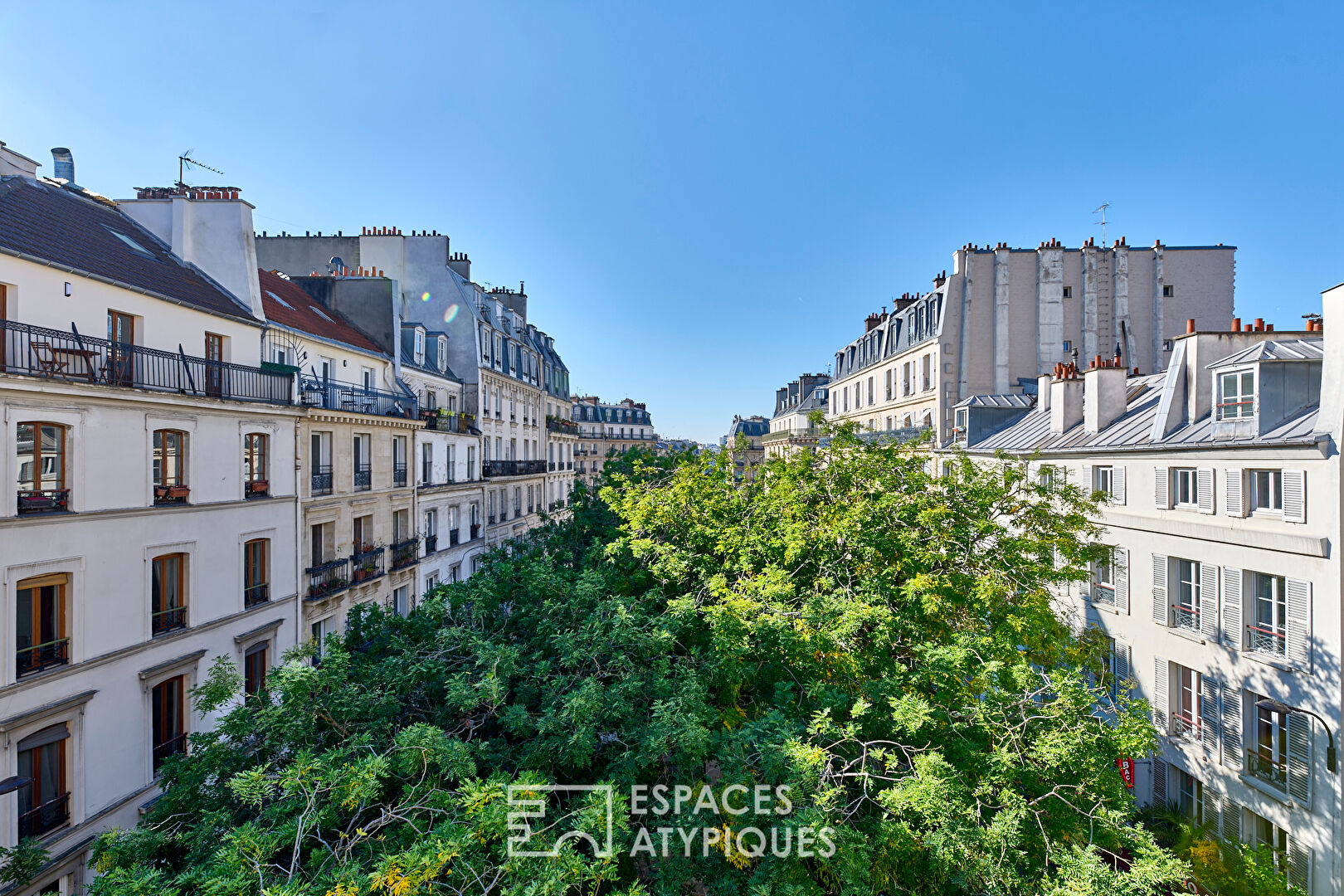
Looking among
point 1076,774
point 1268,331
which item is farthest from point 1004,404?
point 1076,774

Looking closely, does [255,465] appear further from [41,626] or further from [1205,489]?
[1205,489]

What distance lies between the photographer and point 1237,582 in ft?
47.0

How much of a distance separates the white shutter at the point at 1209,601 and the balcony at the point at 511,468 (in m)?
27.7

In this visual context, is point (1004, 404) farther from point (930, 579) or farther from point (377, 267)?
point (377, 267)

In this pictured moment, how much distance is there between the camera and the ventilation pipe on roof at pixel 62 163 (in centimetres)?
1741

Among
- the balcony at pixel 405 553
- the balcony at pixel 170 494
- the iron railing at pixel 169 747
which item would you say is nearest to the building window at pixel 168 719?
the iron railing at pixel 169 747

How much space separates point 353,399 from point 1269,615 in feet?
86.7

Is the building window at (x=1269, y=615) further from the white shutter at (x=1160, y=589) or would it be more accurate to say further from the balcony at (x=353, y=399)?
the balcony at (x=353, y=399)

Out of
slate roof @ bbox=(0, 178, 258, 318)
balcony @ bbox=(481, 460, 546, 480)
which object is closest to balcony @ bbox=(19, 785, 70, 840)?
slate roof @ bbox=(0, 178, 258, 318)

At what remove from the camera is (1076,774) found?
29.2ft

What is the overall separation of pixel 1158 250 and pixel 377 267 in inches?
1485

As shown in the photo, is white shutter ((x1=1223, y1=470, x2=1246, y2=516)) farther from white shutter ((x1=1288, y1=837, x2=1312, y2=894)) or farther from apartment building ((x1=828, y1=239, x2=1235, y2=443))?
apartment building ((x1=828, y1=239, x2=1235, y2=443))

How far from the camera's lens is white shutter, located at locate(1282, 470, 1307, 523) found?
12.9 meters

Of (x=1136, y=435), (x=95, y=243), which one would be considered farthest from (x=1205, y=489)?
(x=95, y=243)
